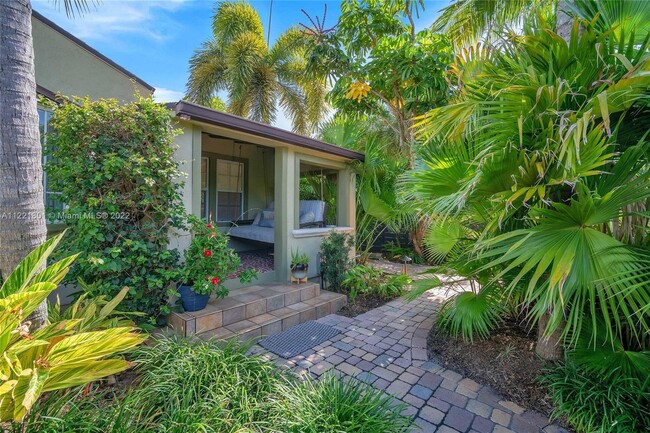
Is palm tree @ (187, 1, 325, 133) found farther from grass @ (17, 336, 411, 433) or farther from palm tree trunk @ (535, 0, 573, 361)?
grass @ (17, 336, 411, 433)

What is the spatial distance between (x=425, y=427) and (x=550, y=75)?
9.99 feet

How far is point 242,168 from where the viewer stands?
7.91m

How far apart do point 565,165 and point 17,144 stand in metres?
3.87

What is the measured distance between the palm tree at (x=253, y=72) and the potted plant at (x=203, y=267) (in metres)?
8.45

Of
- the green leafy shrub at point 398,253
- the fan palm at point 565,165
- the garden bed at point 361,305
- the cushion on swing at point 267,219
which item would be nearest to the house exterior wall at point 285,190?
the garden bed at point 361,305

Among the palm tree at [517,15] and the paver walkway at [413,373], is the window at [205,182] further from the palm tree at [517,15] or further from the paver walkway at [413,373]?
the palm tree at [517,15]

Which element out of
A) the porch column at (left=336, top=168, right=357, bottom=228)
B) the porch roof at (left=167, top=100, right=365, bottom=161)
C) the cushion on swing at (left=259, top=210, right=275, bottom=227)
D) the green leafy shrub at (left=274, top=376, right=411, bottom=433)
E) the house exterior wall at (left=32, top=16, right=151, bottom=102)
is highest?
the house exterior wall at (left=32, top=16, right=151, bottom=102)

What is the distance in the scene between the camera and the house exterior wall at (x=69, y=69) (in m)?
5.02

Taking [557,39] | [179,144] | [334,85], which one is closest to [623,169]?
[557,39]

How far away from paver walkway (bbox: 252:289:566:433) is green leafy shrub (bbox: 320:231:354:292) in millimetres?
1029

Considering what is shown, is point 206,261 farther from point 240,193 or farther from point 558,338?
point 240,193

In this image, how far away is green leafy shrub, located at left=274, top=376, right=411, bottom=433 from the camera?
1.95 meters

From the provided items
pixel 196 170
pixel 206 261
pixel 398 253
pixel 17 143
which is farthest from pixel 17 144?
pixel 398 253

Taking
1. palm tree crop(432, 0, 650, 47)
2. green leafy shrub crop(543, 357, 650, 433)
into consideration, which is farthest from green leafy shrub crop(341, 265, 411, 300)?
palm tree crop(432, 0, 650, 47)
